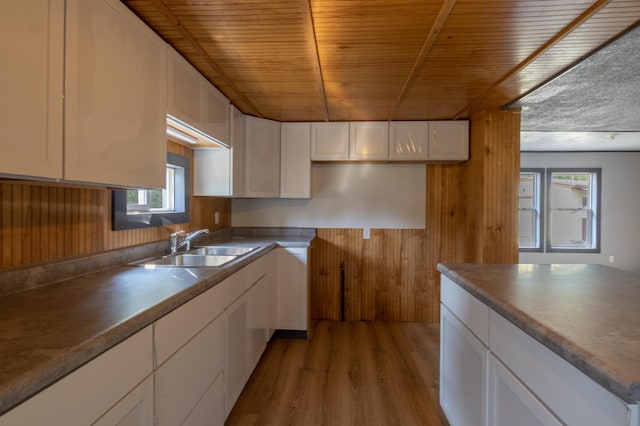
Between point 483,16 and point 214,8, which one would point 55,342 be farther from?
point 483,16

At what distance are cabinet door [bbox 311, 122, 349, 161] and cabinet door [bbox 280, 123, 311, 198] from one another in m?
0.06

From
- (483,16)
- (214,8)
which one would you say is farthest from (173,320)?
(483,16)

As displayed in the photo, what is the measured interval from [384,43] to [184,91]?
3.81 feet

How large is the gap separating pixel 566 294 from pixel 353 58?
5.28ft

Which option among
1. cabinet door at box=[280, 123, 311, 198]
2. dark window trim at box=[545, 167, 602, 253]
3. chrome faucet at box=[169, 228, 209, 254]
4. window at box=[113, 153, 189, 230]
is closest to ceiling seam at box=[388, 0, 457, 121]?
cabinet door at box=[280, 123, 311, 198]

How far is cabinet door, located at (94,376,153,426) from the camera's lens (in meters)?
0.85

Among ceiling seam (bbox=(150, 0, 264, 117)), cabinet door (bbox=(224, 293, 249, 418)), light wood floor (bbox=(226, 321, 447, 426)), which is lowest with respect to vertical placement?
light wood floor (bbox=(226, 321, 447, 426))

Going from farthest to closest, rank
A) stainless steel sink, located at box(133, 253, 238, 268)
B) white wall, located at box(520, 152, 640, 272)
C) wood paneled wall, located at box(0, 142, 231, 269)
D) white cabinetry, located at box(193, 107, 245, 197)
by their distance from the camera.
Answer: white wall, located at box(520, 152, 640, 272)
white cabinetry, located at box(193, 107, 245, 197)
stainless steel sink, located at box(133, 253, 238, 268)
wood paneled wall, located at box(0, 142, 231, 269)

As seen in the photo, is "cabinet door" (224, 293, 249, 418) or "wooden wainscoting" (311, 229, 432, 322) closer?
"cabinet door" (224, 293, 249, 418)

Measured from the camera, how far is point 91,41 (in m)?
1.11

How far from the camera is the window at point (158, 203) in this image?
5.71ft

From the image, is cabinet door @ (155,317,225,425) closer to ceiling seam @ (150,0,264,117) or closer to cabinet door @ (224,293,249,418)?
cabinet door @ (224,293,249,418)

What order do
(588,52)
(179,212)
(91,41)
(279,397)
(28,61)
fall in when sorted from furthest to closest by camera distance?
(179,212), (279,397), (588,52), (91,41), (28,61)

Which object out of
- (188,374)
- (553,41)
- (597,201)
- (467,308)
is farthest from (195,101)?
(597,201)
